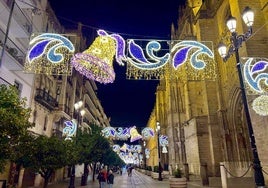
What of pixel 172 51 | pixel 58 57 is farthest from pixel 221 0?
pixel 58 57

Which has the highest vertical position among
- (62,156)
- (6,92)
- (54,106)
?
(54,106)

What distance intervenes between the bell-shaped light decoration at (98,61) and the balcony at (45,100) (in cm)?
1342

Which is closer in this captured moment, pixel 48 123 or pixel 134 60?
pixel 134 60

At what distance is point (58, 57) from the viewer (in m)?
9.88

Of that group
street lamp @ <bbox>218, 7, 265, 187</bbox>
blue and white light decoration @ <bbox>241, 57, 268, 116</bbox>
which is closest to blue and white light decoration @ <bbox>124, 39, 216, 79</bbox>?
street lamp @ <bbox>218, 7, 265, 187</bbox>

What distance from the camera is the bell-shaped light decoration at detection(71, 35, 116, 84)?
31.0 feet

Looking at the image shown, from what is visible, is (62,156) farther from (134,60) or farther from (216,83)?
(216,83)

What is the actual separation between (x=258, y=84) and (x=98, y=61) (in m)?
6.81

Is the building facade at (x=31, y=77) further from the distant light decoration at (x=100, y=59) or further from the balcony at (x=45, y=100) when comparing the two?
the distant light decoration at (x=100, y=59)

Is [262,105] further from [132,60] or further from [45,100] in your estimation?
[45,100]

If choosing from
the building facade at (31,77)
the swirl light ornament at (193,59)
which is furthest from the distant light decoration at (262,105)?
the building facade at (31,77)

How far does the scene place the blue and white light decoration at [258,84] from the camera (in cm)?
929

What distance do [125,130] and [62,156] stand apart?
66.2 feet

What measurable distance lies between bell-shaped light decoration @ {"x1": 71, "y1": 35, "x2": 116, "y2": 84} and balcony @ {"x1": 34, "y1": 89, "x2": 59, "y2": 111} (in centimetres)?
1342
